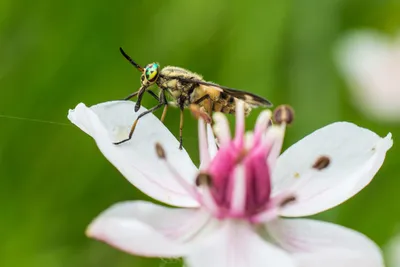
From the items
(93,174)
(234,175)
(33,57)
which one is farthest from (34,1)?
(234,175)

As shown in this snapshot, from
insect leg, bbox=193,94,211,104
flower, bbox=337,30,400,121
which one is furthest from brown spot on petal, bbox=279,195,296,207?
flower, bbox=337,30,400,121

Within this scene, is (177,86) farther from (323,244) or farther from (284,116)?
(323,244)

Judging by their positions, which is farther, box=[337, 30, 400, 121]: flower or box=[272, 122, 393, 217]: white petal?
box=[337, 30, 400, 121]: flower

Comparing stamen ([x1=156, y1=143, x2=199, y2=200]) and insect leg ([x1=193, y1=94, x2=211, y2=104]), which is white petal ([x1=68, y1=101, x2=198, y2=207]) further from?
insect leg ([x1=193, y1=94, x2=211, y2=104])

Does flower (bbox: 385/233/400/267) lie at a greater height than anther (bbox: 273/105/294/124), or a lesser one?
lesser

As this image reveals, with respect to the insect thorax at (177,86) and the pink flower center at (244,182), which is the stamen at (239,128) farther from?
the insect thorax at (177,86)

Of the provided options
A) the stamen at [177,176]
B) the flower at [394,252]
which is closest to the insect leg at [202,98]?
the stamen at [177,176]

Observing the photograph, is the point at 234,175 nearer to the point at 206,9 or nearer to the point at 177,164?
the point at 177,164

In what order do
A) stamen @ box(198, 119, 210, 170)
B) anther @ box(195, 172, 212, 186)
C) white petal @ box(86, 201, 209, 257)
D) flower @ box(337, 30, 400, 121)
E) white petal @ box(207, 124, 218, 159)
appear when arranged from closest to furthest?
white petal @ box(86, 201, 209, 257), anther @ box(195, 172, 212, 186), stamen @ box(198, 119, 210, 170), white petal @ box(207, 124, 218, 159), flower @ box(337, 30, 400, 121)
